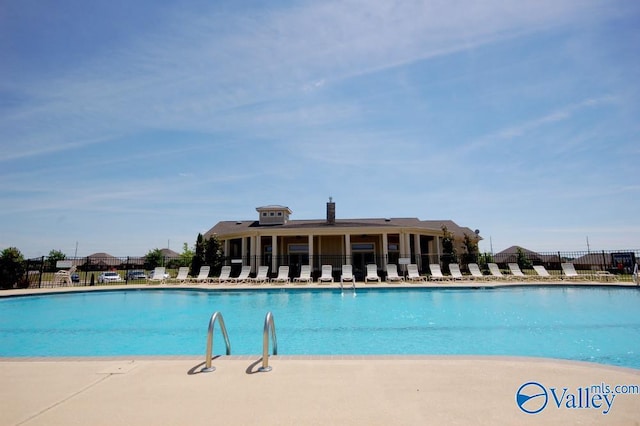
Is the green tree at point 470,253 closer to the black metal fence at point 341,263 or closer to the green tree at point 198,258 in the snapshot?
the black metal fence at point 341,263

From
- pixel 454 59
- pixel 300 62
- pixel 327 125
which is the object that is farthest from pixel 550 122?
pixel 300 62

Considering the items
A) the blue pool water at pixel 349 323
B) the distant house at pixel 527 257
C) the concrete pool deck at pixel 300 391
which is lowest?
the blue pool water at pixel 349 323

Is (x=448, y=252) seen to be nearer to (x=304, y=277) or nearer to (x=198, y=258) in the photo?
(x=304, y=277)

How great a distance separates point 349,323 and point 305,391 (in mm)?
6386

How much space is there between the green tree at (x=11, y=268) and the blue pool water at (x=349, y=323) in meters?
3.58

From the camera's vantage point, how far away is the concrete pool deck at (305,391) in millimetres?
2846

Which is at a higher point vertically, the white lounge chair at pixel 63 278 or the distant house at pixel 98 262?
the distant house at pixel 98 262

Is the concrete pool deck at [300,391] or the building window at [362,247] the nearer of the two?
the concrete pool deck at [300,391]

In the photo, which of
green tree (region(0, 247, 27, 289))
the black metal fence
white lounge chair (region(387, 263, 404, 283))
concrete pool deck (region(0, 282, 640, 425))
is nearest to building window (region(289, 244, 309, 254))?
the black metal fence

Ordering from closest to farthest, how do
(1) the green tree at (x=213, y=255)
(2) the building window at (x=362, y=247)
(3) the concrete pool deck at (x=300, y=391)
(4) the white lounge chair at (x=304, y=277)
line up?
(3) the concrete pool deck at (x=300, y=391) → (4) the white lounge chair at (x=304, y=277) → (1) the green tree at (x=213, y=255) → (2) the building window at (x=362, y=247)

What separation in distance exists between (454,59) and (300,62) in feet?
15.6

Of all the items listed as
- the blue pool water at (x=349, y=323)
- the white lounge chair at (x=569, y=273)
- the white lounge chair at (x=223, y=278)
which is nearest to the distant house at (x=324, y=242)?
the white lounge chair at (x=223, y=278)

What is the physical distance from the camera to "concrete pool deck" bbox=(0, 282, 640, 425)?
2846mm

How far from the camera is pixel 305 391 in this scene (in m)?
3.44
